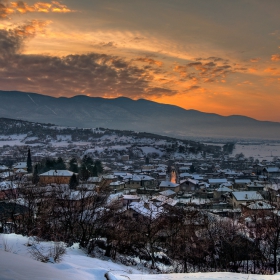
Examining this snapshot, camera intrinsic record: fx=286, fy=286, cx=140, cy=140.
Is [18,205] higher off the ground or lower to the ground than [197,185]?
higher

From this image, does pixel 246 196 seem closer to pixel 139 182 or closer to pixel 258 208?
pixel 258 208

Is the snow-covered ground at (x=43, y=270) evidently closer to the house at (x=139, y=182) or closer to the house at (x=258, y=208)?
the house at (x=258, y=208)

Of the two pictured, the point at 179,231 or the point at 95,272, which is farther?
the point at 179,231

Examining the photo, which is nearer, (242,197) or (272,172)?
(242,197)

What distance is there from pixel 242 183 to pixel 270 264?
138 ft

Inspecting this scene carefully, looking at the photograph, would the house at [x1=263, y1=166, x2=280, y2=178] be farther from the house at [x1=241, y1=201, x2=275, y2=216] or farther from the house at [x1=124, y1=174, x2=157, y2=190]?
the house at [x1=241, y1=201, x2=275, y2=216]

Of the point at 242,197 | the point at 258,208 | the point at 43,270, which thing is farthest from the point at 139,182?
the point at 43,270

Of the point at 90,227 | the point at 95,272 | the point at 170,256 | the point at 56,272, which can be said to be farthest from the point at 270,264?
the point at 56,272

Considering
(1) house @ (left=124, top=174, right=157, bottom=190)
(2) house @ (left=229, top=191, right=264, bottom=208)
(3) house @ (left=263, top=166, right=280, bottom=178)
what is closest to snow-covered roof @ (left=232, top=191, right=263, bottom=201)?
(2) house @ (left=229, top=191, right=264, bottom=208)

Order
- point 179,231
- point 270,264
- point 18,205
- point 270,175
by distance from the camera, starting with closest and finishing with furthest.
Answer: point 270,264 < point 179,231 < point 18,205 < point 270,175

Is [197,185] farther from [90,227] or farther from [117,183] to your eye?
[90,227]

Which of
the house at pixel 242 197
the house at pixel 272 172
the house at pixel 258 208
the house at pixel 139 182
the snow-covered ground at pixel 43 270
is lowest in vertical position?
the house at pixel 139 182

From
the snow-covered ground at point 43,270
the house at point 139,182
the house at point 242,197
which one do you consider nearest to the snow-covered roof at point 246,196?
the house at point 242,197

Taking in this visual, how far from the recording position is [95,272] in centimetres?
678
